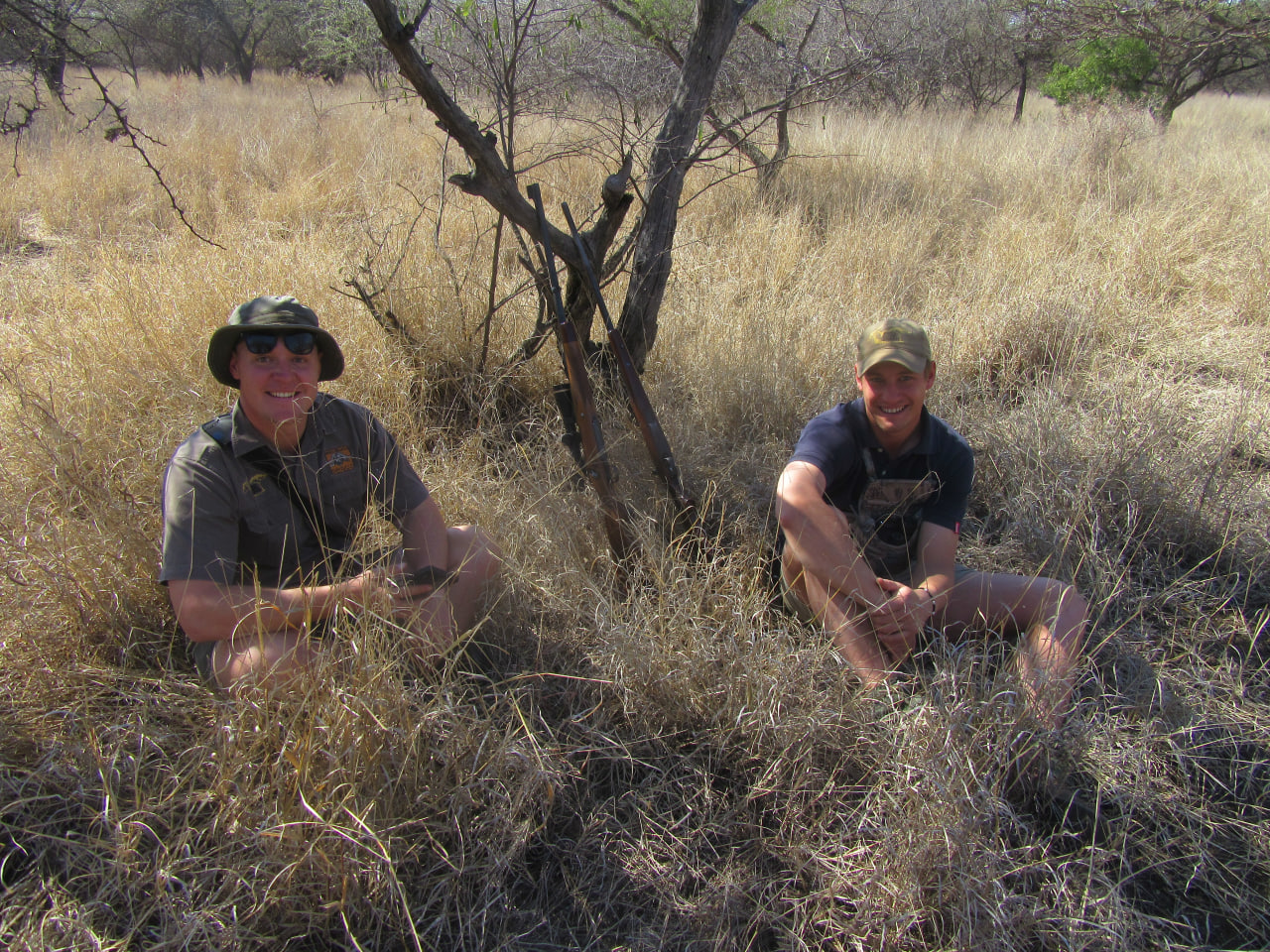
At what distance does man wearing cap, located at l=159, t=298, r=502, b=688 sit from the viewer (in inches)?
77.9

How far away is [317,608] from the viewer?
6.64ft

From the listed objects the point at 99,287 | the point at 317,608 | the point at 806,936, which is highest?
the point at 99,287

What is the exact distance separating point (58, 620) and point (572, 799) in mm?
1525

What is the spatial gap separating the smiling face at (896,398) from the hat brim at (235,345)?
158 cm

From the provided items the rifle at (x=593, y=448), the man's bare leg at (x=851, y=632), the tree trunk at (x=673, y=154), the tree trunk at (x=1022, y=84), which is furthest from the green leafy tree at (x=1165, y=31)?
the man's bare leg at (x=851, y=632)

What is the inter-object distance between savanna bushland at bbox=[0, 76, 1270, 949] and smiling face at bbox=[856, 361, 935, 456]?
2.00 ft

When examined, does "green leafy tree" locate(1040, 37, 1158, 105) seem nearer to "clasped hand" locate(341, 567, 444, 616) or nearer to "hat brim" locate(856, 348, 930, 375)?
"hat brim" locate(856, 348, 930, 375)

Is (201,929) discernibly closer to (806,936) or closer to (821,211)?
(806,936)

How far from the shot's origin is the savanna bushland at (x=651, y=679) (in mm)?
1689

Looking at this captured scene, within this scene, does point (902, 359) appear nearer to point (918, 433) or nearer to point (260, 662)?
point (918, 433)

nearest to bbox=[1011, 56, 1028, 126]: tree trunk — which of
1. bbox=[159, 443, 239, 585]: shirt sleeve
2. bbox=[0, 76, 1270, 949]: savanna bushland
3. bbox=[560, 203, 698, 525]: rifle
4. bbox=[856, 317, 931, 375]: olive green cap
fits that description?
bbox=[0, 76, 1270, 949]: savanna bushland

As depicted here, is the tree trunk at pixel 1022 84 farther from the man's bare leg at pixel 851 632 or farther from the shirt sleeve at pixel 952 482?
the man's bare leg at pixel 851 632

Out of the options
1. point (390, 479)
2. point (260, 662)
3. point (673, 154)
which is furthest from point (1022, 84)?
point (260, 662)

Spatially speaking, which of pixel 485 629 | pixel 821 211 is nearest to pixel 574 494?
pixel 485 629
